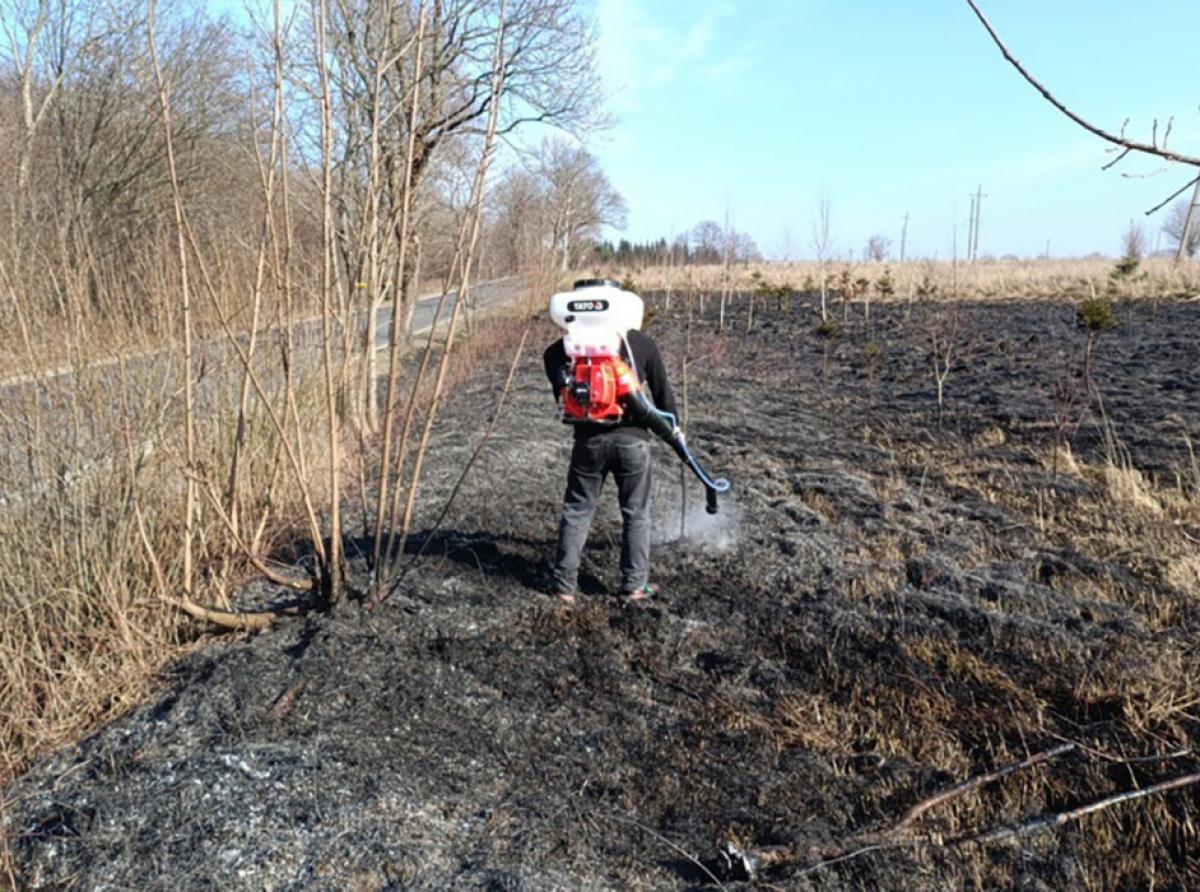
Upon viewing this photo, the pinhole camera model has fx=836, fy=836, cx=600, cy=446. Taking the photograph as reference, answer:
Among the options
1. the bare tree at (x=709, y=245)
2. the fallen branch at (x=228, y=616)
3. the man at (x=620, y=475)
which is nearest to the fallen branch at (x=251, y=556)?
the fallen branch at (x=228, y=616)

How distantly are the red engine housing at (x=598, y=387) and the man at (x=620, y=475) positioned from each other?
4.3 inches

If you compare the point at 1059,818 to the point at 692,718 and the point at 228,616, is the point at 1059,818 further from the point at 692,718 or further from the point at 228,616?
the point at 228,616

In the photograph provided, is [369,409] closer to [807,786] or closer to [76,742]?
[76,742]

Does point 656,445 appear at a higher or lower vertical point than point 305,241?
lower

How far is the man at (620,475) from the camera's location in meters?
4.14

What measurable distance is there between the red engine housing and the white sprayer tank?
5 centimetres

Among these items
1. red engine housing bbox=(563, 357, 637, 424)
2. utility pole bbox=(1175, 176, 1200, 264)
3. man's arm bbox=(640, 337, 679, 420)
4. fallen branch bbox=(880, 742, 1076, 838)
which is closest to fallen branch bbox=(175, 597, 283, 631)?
red engine housing bbox=(563, 357, 637, 424)

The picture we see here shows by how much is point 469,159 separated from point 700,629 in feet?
21.5

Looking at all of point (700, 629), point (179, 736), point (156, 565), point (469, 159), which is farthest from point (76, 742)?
point (469, 159)

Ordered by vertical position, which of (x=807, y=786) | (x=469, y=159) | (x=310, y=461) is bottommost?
(x=807, y=786)

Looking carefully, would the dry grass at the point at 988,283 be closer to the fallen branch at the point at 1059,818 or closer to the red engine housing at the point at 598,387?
the red engine housing at the point at 598,387

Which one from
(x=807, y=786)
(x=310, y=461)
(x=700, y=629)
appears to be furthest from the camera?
(x=310, y=461)

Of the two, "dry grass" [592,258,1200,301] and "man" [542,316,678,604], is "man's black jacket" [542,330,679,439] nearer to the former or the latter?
"man" [542,316,678,604]

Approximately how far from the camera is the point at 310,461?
5.64m
